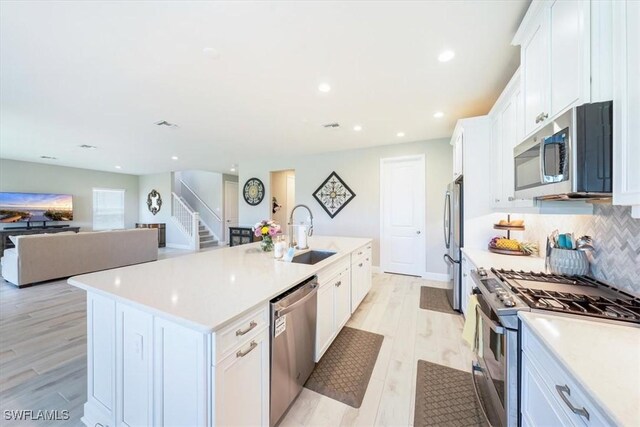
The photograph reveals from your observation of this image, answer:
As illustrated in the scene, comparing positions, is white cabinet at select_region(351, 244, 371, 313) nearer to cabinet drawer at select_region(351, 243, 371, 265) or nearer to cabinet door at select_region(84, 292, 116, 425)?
cabinet drawer at select_region(351, 243, 371, 265)

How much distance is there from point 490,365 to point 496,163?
77.2 inches

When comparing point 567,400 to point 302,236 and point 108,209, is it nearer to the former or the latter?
point 302,236

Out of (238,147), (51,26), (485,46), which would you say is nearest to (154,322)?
(51,26)

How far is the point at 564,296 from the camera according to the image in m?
1.24

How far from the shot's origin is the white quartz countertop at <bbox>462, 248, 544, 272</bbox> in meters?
1.91

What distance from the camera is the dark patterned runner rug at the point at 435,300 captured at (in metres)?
3.09

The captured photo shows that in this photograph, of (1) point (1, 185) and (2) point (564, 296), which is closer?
(2) point (564, 296)

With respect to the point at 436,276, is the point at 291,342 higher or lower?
higher

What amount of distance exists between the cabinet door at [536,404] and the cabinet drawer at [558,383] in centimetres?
2

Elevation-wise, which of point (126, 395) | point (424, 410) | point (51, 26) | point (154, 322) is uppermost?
point (51, 26)

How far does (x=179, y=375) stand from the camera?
105 centimetres

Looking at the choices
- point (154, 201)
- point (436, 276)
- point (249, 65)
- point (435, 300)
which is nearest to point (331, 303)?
point (435, 300)

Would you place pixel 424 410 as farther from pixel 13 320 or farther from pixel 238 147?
pixel 238 147

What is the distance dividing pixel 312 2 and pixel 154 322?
78.4 inches
